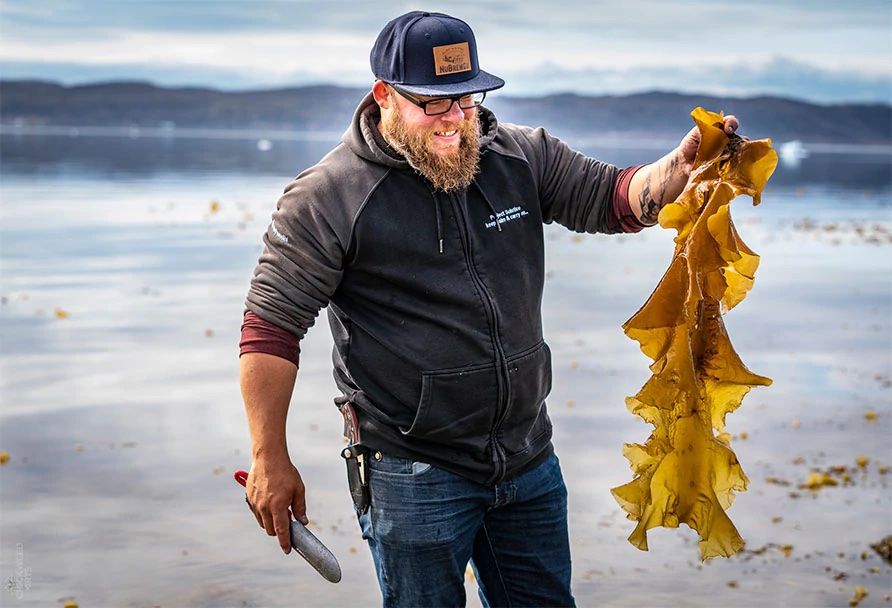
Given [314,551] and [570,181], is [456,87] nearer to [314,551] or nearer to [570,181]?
[570,181]

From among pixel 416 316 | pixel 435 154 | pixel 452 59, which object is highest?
pixel 452 59

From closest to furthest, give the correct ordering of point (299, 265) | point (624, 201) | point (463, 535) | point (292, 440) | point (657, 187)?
1. point (299, 265)
2. point (463, 535)
3. point (657, 187)
4. point (624, 201)
5. point (292, 440)

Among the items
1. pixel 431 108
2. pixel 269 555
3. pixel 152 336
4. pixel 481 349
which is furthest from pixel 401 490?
pixel 152 336

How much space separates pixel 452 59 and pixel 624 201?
2.58 ft

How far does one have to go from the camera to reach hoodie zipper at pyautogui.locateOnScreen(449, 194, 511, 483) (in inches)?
153

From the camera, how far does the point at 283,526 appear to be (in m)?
3.86

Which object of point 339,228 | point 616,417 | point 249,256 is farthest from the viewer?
point 249,256

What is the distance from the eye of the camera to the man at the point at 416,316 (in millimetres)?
3828

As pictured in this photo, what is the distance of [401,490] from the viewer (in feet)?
12.7

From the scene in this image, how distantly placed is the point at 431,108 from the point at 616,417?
19.1 ft

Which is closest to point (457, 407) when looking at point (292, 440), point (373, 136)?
point (373, 136)

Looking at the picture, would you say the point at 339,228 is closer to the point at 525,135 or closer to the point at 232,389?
the point at 525,135

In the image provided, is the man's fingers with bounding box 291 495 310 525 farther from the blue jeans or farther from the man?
the blue jeans

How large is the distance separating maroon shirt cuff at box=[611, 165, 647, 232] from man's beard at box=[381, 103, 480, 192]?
55 cm
